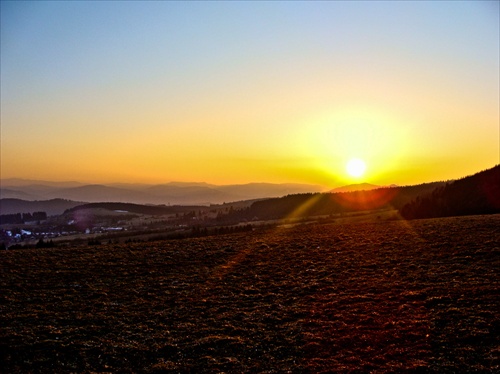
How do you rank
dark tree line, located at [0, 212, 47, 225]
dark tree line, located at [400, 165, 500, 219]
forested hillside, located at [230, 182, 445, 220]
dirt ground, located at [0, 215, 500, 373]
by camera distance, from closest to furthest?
dirt ground, located at [0, 215, 500, 373], dark tree line, located at [400, 165, 500, 219], forested hillside, located at [230, 182, 445, 220], dark tree line, located at [0, 212, 47, 225]

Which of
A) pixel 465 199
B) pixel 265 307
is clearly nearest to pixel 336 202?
pixel 465 199

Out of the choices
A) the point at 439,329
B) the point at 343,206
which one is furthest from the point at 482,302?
the point at 343,206

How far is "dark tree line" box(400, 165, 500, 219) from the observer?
144ft

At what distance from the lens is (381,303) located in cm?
1625

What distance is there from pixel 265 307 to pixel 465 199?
4014 centimetres

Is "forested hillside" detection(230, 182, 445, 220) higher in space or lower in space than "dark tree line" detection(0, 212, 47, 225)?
higher

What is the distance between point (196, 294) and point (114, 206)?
182820mm

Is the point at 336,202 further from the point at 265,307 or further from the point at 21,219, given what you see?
the point at 21,219

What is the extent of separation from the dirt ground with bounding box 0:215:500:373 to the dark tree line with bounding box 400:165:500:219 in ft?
58.0

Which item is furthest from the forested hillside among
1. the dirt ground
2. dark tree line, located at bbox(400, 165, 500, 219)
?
the dirt ground

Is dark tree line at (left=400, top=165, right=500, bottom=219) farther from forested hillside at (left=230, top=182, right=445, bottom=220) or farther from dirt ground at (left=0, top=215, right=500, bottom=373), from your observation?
forested hillside at (left=230, top=182, right=445, bottom=220)

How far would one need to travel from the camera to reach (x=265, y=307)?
17.0 m

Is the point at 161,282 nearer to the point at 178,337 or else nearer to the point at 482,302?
the point at 178,337

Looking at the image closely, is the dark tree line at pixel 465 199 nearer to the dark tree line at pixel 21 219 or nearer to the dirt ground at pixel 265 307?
the dirt ground at pixel 265 307
